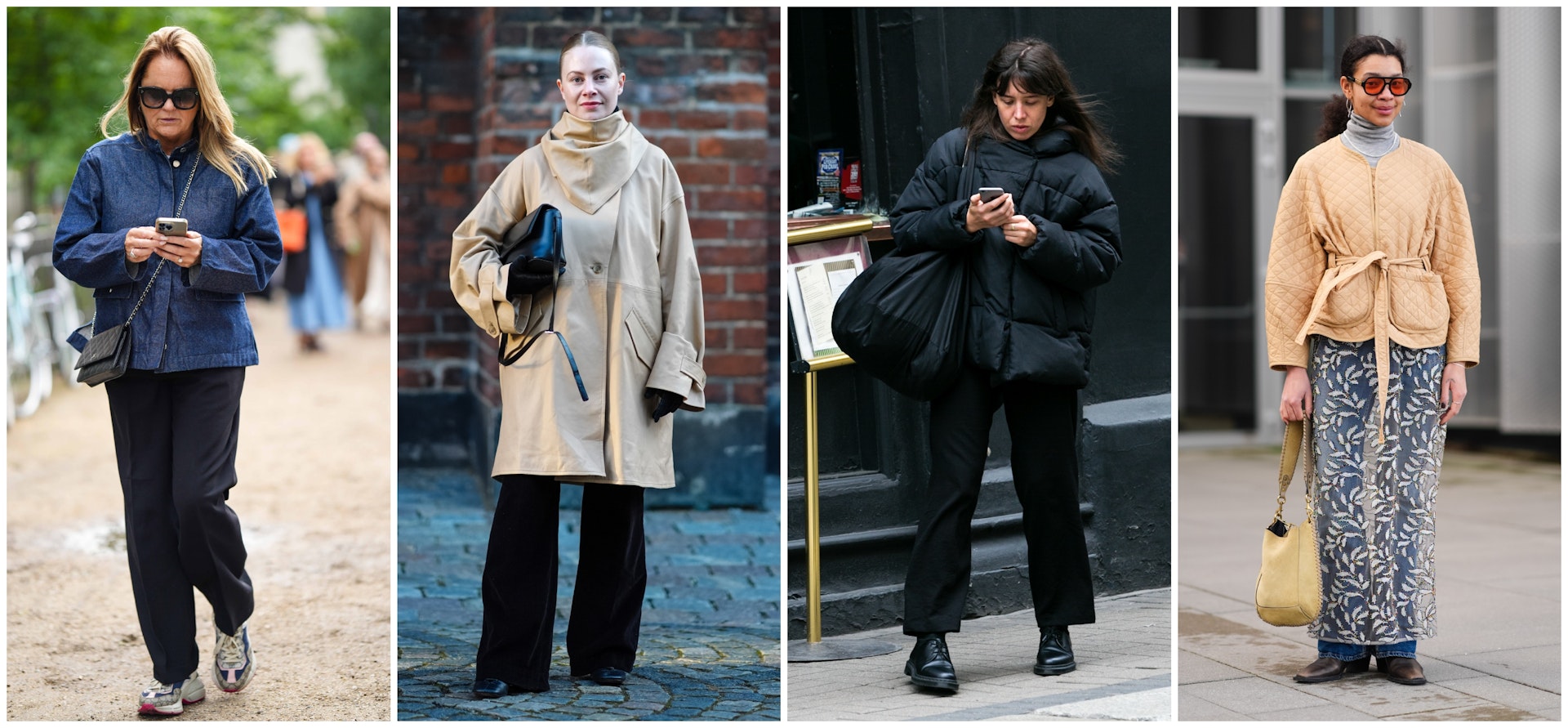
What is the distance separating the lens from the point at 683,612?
5.61 metres

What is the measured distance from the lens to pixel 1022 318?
434 centimetres

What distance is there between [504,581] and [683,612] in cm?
129

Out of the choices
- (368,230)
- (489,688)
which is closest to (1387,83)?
(489,688)

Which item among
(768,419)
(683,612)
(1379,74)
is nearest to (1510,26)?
(768,419)

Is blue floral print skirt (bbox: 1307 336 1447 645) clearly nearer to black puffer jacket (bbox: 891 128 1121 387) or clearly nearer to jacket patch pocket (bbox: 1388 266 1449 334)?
jacket patch pocket (bbox: 1388 266 1449 334)

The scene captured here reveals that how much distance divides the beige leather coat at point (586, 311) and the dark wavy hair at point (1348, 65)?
1.95 metres

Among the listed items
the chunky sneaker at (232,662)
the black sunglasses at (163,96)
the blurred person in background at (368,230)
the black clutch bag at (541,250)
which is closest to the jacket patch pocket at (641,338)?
the black clutch bag at (541,250)

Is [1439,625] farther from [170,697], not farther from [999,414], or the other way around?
[170,697]

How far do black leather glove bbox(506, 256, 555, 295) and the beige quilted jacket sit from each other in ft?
6.42

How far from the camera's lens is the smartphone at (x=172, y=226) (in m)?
4.16

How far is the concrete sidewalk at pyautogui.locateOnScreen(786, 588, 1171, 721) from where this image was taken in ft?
13.9

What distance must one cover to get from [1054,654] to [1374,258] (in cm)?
138

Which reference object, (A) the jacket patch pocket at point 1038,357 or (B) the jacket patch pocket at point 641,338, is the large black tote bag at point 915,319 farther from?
(B) the jacket patch pocket at point 641,338

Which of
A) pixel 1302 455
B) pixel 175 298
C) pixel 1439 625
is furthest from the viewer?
pixel 1439 625
